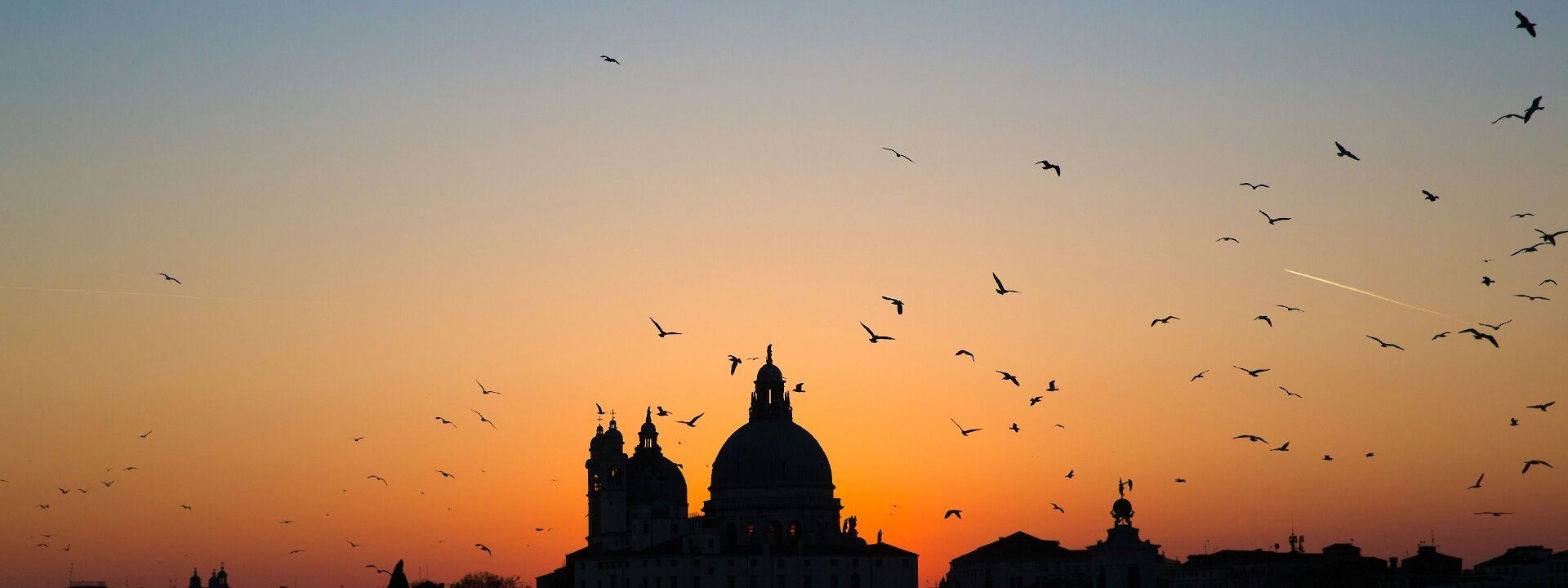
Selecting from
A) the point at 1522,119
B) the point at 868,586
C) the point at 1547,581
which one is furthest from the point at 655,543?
the point at 1522,119

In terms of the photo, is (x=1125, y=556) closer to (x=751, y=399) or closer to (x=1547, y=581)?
(x=751, y=399)

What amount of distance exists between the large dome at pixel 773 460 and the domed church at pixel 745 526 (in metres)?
0.06

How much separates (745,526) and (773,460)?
5.52 m

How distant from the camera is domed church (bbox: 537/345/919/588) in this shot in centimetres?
16912

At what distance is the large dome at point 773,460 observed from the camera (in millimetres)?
172500

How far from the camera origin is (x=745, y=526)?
566 feet

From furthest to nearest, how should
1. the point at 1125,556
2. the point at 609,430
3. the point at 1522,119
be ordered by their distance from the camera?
the point at 609,430, the point at 1125,556, the point at 1522,119

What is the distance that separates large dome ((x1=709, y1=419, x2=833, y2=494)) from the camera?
172 m

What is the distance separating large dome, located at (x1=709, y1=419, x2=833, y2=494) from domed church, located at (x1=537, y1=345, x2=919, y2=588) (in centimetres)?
6

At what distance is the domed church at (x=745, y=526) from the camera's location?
169125 millimetres

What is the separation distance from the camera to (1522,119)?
62.0 meters

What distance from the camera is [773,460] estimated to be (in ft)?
567

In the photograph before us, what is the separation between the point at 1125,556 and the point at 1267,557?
90294 millimetres

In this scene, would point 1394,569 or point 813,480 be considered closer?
point 813,480
